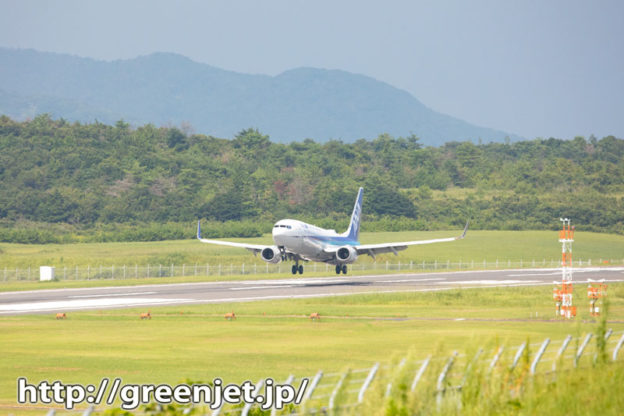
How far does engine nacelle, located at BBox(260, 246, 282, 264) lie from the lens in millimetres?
85188

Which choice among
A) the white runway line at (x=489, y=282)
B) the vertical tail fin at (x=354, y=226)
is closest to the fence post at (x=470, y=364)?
the white runway line at (x=489, y=282)

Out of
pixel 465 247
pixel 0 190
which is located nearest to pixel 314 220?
pixel 465 247

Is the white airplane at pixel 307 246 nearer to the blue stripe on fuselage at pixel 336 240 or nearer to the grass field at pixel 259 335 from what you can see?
the blue stripe on fuselage at pixel 336 240

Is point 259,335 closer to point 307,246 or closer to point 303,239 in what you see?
point 303,239

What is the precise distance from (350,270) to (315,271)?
494 cm

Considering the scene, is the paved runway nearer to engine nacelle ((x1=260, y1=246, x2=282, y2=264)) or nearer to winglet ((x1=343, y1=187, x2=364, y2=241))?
engine nacelle ((x1=260, y1=246, x2=282, y2=264))

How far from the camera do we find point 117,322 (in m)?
54.4

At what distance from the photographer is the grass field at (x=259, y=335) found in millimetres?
34500

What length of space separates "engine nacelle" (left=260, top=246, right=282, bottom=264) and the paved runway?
2718 mm

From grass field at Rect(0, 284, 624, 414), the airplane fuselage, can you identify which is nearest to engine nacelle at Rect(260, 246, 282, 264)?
the airplane fuselage

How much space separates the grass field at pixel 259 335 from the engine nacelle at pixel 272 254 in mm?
15589

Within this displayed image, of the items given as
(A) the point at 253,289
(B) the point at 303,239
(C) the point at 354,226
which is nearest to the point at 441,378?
(B) the point at 303,239

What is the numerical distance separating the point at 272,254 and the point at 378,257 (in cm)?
5221

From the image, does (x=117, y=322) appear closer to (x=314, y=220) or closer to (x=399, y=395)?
(x=399, y=395)
